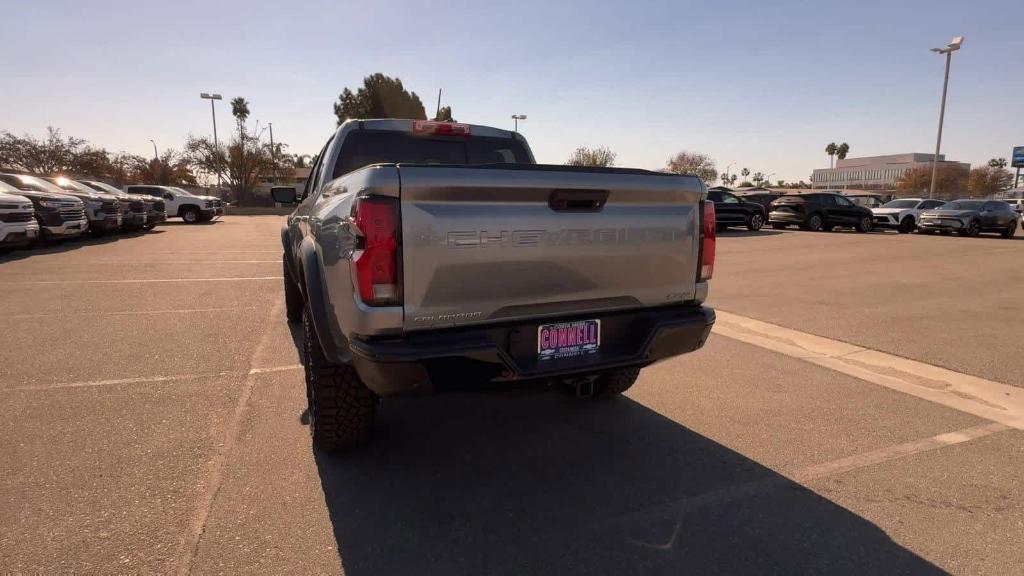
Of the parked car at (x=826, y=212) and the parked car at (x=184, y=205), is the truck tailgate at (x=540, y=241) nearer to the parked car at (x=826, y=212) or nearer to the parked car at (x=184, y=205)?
the parked car at (x=826, y=212)

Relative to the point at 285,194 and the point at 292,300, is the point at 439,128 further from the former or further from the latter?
the point at 292,300

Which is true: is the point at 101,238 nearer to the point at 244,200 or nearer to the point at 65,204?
the point at 65,204

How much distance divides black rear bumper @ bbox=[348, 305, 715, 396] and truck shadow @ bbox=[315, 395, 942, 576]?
62 cm

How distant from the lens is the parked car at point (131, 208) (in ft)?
57.1

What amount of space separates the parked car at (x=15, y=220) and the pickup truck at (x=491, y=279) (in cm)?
1174

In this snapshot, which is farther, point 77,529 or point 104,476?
point 104,476

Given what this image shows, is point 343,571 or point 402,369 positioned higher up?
point 402,369

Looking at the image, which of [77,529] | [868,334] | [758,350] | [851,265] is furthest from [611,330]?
[851,265]

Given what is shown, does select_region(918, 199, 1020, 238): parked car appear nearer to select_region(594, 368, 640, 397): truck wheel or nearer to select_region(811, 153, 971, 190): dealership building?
select_region(594, 368, 640, 397): truck wheel

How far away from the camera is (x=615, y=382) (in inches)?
153

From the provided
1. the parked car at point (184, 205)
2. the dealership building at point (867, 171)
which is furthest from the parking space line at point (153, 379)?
the dealership building at point (867, 171)

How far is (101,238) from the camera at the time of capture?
54.8 ft

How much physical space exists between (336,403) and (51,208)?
46.8ft

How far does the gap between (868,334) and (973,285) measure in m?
4.63
